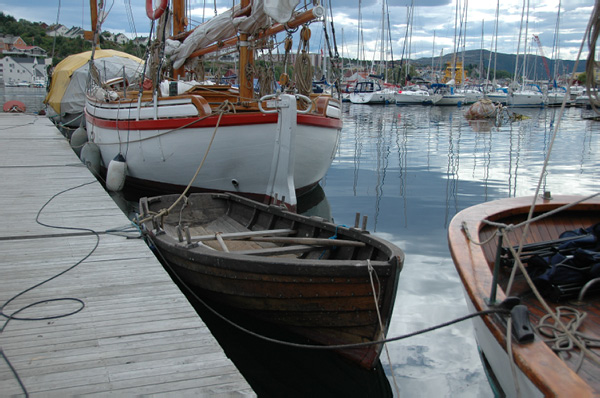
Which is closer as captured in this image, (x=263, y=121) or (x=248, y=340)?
(x=248, y=340)

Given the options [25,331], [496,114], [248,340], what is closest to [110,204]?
[248,340]

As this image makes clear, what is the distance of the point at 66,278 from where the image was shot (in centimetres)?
451

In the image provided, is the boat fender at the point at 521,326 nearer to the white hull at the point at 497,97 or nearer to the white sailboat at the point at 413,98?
the white hull at the point at 497,97

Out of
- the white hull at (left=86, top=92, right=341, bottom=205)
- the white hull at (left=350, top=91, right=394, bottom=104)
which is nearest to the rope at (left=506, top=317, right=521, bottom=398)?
the white hull at (left=86, top=92, right=341, bottom=205)

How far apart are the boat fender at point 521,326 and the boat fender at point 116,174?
9.29 metres

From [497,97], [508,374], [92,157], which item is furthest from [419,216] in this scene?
[497,97]

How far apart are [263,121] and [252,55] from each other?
2.19 meters

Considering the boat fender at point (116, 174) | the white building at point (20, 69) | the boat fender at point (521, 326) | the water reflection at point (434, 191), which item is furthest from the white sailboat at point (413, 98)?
the white building at point (20, 69)

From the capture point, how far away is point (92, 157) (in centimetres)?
1247

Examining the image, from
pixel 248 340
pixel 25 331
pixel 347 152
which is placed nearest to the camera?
pixel 25 331

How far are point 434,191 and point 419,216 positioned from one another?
2.10 metres

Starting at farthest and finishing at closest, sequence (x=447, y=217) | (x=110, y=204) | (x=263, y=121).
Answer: (x=447, y=217), (x=263, y=121), (x=110, y=204)

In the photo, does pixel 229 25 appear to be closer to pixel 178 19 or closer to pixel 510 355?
pixel 178 19

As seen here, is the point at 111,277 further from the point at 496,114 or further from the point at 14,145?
the point at 496,114
